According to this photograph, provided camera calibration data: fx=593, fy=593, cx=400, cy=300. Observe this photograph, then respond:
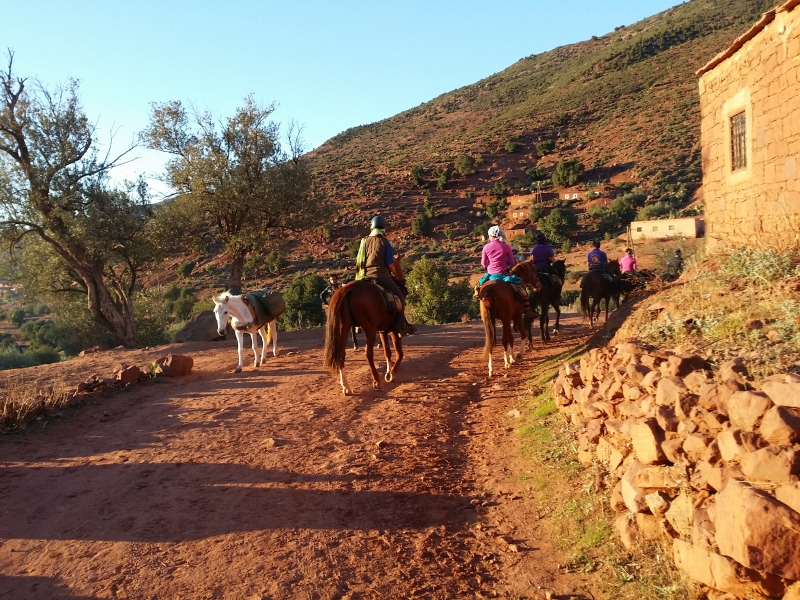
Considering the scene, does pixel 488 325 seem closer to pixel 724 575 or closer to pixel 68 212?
pixel 724 575

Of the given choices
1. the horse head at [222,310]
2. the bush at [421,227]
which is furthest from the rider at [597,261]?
the bush at [421,227]

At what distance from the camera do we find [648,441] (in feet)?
15.2

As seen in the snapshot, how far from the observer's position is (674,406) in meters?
4.71

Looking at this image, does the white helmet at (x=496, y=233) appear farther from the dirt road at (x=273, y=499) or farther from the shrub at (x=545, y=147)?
the shrub at (x=545, y=147)

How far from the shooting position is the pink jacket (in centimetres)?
1110

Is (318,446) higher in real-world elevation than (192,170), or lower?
lower

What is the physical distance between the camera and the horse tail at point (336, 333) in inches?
367

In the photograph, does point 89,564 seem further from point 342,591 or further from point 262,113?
point 262,113

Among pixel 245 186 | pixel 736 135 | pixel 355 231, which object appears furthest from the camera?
pixel 355 231

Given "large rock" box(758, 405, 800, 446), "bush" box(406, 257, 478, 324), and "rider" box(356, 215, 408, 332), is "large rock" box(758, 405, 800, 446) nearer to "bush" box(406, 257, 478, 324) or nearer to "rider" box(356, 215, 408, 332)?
"rider" box(356, 215, 408, 332)

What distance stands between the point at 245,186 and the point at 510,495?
17470 millimetres

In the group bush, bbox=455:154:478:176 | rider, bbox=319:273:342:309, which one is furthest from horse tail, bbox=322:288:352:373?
bush, bbox=455:154:478:176

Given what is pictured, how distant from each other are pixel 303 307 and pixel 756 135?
19840 mm

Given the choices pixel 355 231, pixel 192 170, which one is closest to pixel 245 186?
pixel 192 170
